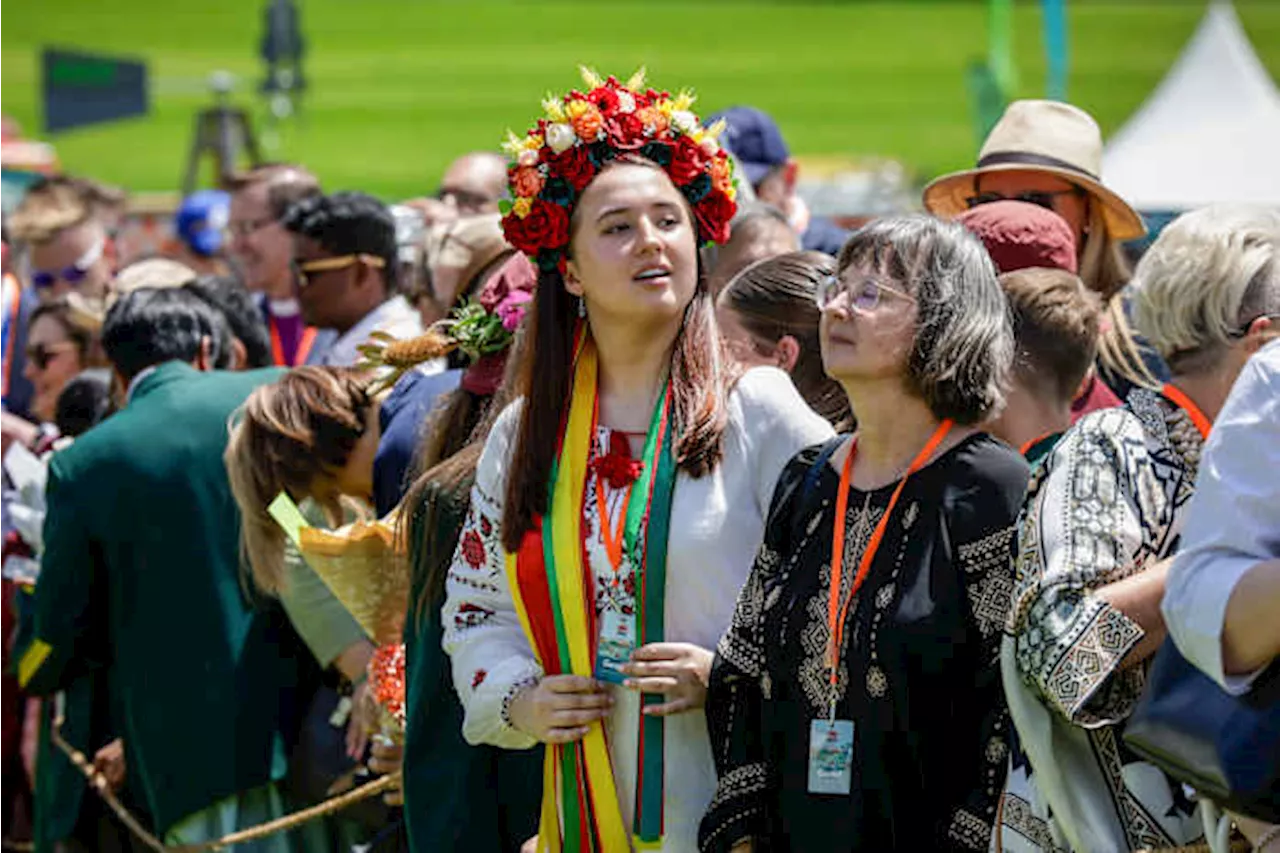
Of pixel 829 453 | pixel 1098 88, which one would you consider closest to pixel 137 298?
pixel 829 453

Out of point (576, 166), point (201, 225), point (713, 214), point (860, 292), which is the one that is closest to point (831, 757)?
point (860, 292)

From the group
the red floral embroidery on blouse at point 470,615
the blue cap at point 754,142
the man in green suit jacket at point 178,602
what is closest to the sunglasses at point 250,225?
the blue cap at point 754,142

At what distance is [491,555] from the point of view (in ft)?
13.2

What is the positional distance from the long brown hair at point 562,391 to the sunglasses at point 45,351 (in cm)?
403

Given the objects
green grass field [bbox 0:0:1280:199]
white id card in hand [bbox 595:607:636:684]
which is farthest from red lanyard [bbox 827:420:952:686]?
green grass field [bbox 0:0:1280:199]

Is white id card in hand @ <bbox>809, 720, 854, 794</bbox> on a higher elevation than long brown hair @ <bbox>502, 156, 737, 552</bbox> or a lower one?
lower

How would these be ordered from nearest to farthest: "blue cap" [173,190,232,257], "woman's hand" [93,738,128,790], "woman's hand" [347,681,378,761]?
"woman's hand" [347,681,378,761]
"woman's hand" [93,738,128,790]
"blue cap" [173,190,232,257]

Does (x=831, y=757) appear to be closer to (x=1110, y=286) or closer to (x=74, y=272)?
(x=1110, y=286)

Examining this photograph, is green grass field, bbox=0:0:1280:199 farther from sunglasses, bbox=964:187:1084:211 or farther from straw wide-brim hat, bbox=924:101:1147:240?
sunglasses, bbox=964:187:1084:211

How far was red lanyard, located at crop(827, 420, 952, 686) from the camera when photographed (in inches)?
134

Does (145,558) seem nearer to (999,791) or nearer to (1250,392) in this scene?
(999,791)

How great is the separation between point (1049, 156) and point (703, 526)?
2200 mm

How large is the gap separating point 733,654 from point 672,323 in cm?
74

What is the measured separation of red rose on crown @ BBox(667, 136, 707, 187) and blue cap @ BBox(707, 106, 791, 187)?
304 cm
